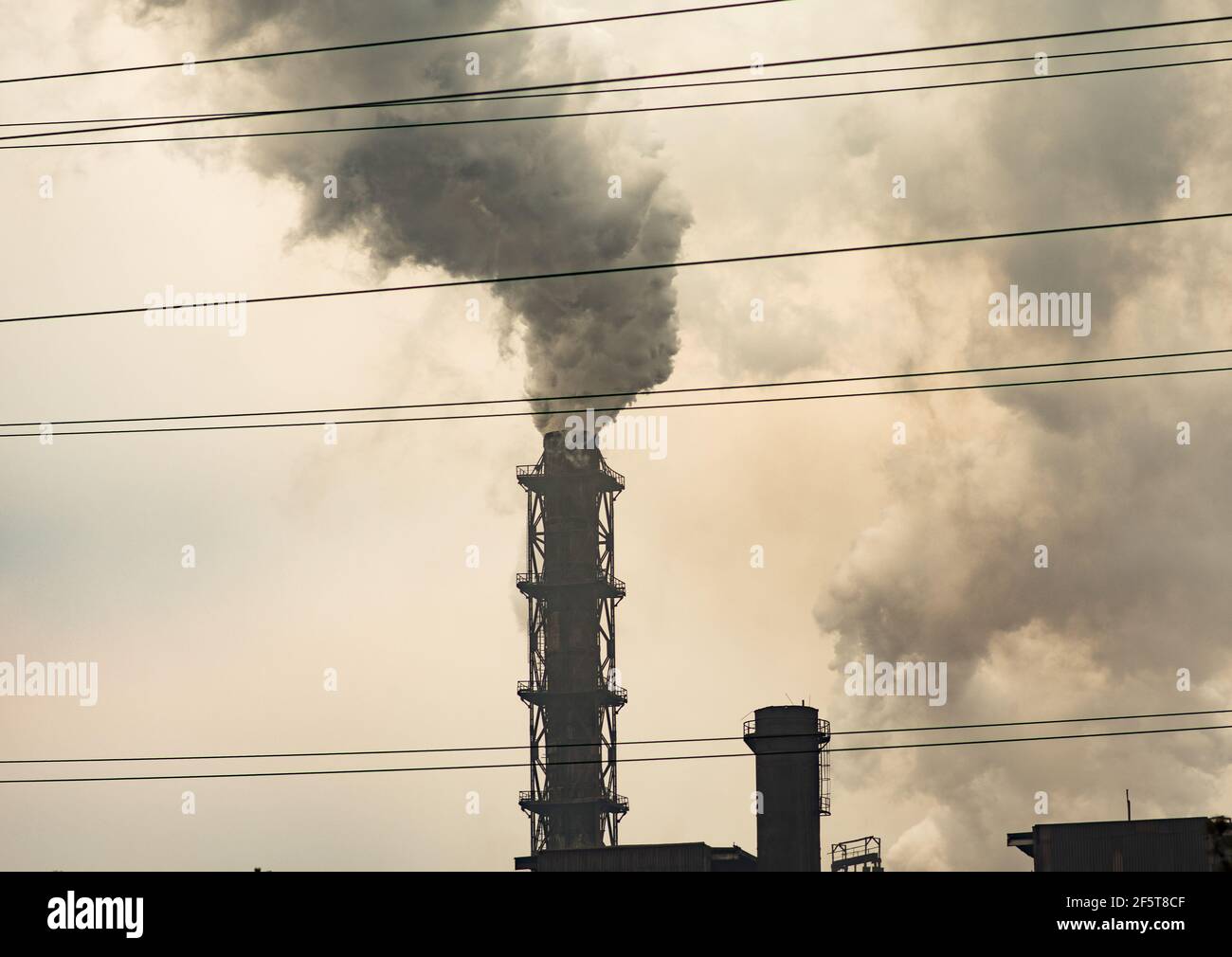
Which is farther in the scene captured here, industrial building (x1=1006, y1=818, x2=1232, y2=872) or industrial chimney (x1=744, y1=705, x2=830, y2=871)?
industrial chimney (x1=744, y1=705, x2=830, y2=871)

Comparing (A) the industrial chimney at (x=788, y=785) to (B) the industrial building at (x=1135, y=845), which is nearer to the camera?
(B) the industrial building at (x=1135, y=845)

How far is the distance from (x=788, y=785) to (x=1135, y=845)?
35.0 ft

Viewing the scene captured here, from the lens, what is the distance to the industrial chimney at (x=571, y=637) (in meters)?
50.8

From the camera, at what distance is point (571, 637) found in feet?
167

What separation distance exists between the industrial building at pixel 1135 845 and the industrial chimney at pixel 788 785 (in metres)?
8.25

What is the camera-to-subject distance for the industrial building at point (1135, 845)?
36750 mm

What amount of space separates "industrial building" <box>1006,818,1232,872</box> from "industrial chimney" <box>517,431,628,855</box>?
16.6 metres

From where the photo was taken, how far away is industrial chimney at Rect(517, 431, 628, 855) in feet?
167

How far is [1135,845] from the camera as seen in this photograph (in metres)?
37.4

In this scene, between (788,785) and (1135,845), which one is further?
(788,785)
